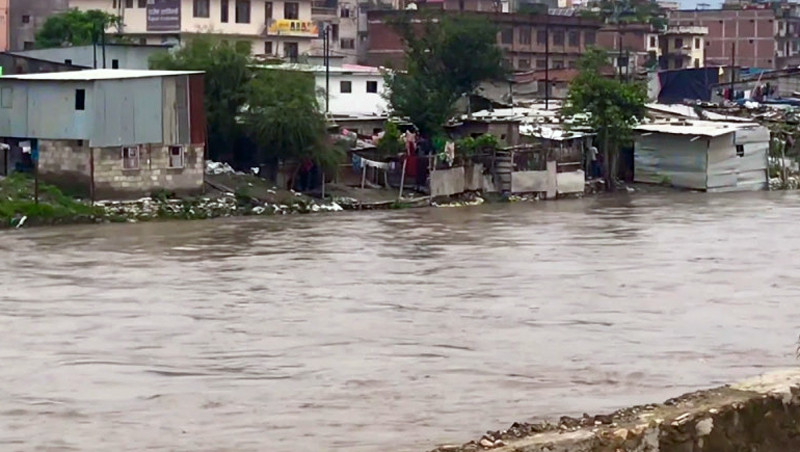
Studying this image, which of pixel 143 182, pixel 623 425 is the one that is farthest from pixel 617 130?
pixel 623 425

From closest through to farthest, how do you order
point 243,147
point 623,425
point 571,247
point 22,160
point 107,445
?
point 623,425, point 107,445, point 571,247, point 22,160, point 243,147

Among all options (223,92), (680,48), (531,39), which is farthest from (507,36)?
(223,92)

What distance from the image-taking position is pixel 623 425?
15.3ft

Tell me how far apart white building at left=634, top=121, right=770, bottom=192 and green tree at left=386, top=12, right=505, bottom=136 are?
139 inches

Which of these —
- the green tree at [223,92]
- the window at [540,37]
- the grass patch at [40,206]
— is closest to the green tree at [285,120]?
the green tree at [223,92]

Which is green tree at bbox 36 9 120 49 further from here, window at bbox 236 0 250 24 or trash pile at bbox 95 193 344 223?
trash pile at bbox 95 193 344 223

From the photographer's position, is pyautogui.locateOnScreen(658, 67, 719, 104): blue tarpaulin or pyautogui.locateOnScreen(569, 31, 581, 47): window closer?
pyautogui.locateOnScreen(658, 67, 719, 104): blue tarpaulin

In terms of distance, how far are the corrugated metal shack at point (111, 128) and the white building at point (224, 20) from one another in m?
12.4

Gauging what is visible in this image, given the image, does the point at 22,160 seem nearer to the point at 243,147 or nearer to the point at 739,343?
the point at 243,147

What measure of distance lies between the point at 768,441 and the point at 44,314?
25.0 feet

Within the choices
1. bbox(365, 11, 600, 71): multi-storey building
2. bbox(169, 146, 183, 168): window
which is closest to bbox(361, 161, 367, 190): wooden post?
bbox(169, 146, 183, 168): window

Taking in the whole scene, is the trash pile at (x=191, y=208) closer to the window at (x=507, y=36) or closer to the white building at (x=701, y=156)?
the white building at (x=701, y=156)

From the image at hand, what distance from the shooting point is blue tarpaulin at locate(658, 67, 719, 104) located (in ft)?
128

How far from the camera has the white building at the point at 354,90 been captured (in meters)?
28.2
